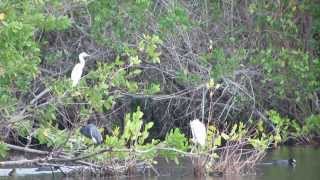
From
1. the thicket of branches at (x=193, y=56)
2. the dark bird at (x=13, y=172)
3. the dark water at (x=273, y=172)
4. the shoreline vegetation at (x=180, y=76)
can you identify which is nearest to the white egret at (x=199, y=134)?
the shoreline vegetation at (x=180, y=76)

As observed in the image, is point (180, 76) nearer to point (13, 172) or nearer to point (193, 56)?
point (193, 56)

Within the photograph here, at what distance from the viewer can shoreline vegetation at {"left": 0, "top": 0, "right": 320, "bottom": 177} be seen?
1212 centimetres

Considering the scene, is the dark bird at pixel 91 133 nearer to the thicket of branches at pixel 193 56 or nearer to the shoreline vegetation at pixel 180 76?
the shoreline vegetation at pixel 180 76

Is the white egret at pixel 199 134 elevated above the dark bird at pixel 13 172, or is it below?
above

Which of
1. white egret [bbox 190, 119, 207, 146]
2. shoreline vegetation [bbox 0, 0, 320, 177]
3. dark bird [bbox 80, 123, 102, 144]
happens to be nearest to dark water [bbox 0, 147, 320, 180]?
shoreline vegetation [bbox 0, 0, 320, 177]

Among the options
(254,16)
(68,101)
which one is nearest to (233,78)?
(254,16)

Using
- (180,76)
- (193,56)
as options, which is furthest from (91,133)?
(193,56)

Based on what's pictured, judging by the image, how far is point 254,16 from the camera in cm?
1780

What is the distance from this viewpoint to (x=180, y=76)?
15711 mm

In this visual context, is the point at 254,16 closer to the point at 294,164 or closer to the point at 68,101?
the point at 294,164

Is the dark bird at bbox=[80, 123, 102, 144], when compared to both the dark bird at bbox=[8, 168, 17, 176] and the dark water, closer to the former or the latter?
the dark water

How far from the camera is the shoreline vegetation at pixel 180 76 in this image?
39.8ft

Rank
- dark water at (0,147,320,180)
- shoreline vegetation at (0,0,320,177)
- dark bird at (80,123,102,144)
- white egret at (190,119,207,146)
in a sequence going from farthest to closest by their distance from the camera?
white egret at (190,119,207,146) → dark water at (0,147,320,180) → dark bird at (80,123,102,144) → shoreline vegetation at (0,0,320,177)

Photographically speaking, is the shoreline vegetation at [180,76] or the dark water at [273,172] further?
the dark water at [273,172]
